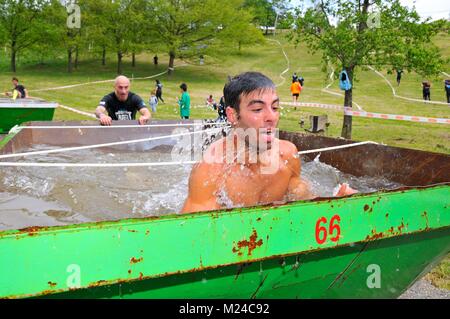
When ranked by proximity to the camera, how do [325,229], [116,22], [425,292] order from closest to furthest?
[325,229]
[425,292]
[116,22]

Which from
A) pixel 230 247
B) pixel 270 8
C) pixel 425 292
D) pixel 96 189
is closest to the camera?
pixel 230 247

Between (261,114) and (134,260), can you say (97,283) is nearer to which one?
(134,260)

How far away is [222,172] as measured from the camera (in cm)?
314

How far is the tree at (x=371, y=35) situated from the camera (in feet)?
36.2

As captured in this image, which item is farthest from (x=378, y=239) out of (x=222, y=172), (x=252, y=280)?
(x=222, y=172)

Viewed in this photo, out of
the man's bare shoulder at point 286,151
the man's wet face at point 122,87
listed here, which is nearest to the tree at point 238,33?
the man's wet face at point 122,87

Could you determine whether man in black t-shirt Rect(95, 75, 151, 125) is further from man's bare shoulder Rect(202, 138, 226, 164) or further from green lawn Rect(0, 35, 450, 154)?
green lawn Rect(0, 35, 450, 154)

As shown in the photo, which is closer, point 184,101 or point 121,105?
point 121,105

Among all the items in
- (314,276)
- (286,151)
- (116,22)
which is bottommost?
(314,276)

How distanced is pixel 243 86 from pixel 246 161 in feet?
1.77

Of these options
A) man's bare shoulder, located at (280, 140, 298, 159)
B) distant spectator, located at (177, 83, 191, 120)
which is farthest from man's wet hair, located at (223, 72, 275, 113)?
distant spectator, located at (177, 83, 191, 120)

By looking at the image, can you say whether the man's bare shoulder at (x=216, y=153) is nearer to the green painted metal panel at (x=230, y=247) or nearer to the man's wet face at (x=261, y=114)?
the man's wet face at (x=261, y=114)

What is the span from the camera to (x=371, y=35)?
11.1m

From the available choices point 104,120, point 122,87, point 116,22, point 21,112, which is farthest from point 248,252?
point 116,22
